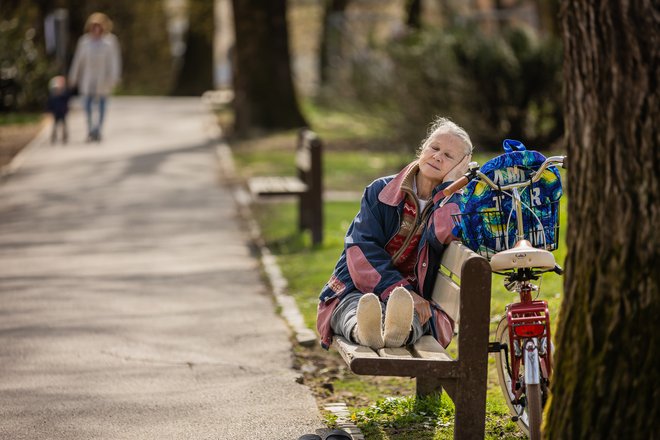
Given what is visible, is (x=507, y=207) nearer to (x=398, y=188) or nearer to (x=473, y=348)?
(x=398, y=188)

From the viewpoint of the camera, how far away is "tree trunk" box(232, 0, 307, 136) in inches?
943

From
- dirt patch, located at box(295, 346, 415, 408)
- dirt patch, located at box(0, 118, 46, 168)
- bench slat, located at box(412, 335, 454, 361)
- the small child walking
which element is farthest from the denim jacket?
the small child walking

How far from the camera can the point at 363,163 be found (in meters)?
20.3

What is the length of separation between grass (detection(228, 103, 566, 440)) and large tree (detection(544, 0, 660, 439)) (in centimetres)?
157

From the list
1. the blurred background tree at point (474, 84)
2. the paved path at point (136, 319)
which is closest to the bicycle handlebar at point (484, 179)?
the paved path at point (136, 319)

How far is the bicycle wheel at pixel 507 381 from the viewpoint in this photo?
224 inches

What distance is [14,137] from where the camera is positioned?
24.4 m

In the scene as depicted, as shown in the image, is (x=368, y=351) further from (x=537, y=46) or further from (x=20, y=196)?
(x=537, y=46)

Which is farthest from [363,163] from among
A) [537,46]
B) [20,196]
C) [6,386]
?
[6,386]

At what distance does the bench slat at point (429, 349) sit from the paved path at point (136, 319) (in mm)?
871

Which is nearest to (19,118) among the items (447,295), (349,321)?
(349,321)

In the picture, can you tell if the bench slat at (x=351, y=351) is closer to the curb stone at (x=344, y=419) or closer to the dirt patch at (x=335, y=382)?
the curb stone at (x=344, y=419)

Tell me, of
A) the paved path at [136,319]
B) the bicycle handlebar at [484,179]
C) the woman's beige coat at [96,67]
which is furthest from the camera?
the woman's beige coat at [96,67]

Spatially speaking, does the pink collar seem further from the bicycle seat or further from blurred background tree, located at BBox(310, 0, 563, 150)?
blurred background tree, located at BBox(310, 0, 563, 150)
